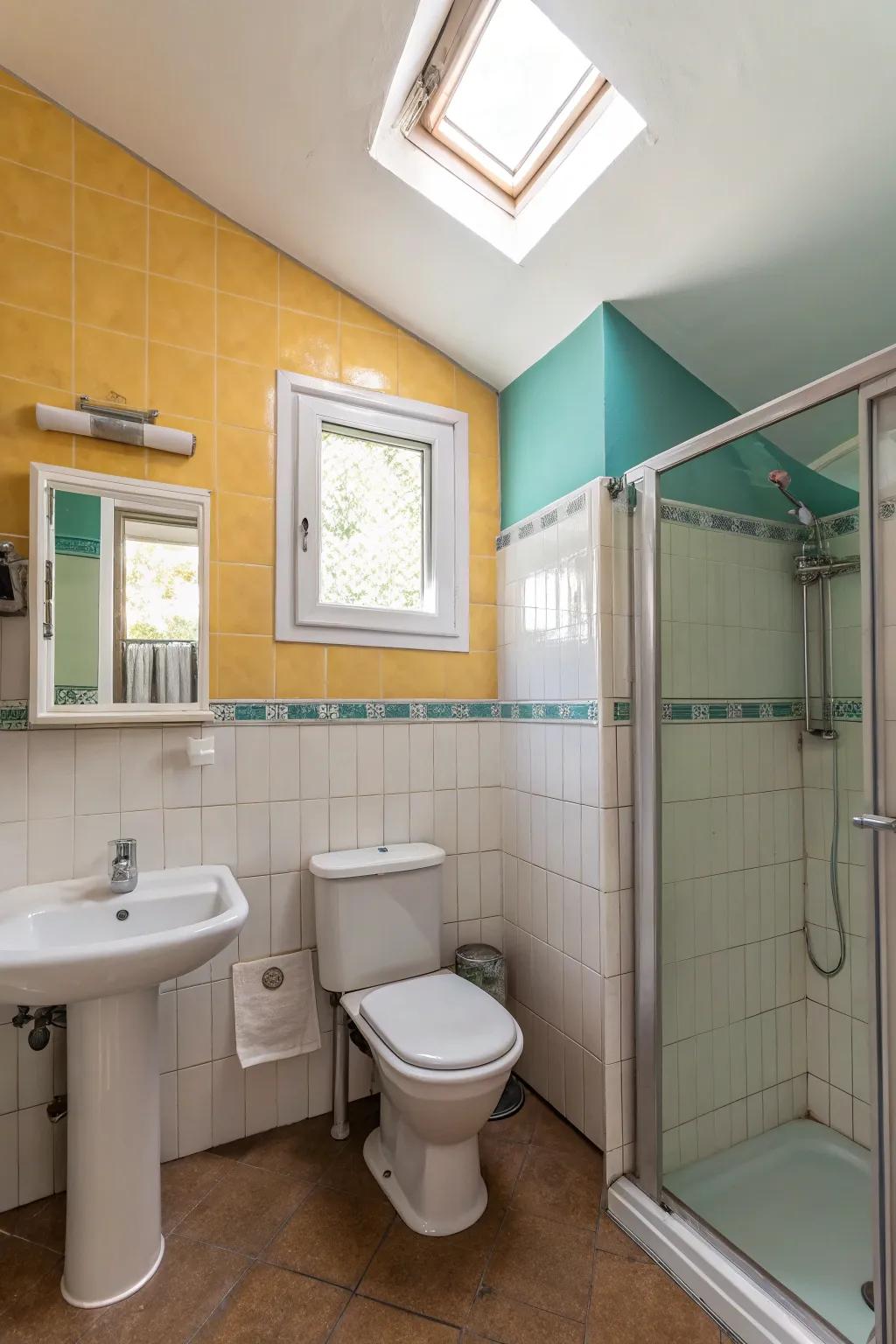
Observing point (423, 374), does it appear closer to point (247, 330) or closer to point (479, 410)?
point (479, 410)

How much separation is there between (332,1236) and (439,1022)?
1.72ft

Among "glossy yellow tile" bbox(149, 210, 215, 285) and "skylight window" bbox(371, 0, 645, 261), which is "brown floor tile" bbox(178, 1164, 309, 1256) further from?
"skylight window" bbox(371, 0, 645, 261)

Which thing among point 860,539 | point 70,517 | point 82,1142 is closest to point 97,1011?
point 82,1142

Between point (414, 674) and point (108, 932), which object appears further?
point (414, 674)

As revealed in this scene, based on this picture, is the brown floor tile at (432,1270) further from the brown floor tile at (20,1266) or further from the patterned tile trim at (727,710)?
the patterned tile trim at (727,710)

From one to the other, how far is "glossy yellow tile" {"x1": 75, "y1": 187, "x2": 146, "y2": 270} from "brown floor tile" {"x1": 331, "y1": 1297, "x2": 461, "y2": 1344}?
2508mm

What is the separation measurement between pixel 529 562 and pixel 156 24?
1525 mm

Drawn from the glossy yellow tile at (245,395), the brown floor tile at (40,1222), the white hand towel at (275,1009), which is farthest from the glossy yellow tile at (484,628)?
the brown floor tile at (40,1222)

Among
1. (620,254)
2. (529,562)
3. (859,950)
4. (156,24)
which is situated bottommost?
(859,950)

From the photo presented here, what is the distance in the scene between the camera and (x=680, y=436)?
6.16 ft

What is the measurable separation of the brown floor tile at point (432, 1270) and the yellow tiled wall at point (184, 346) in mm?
1356

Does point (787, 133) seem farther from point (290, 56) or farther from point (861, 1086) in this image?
point (861, 1086)

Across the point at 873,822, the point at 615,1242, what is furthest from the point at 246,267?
the point at 615,1242

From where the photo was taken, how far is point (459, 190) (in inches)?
66.4
